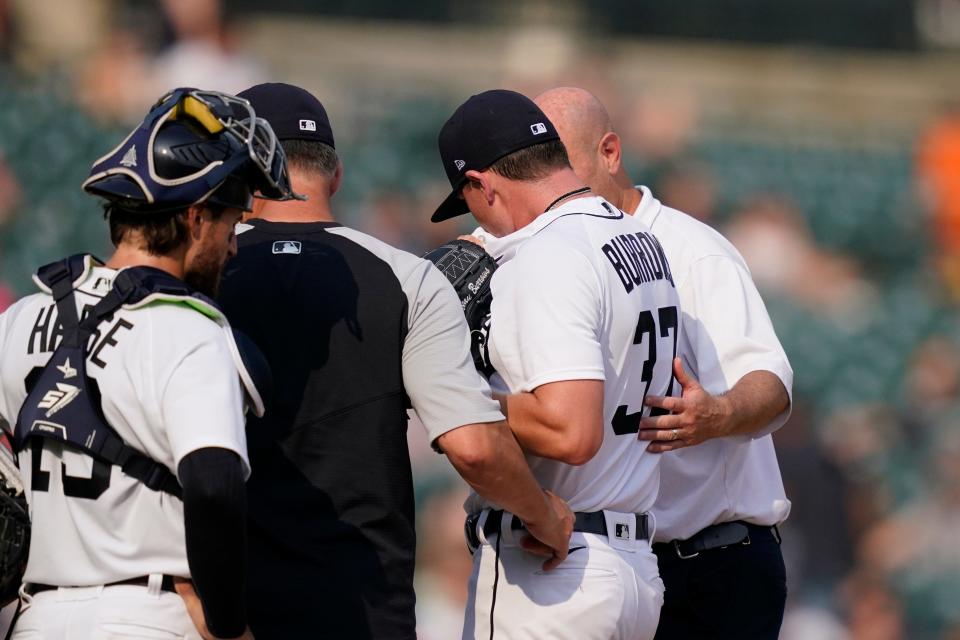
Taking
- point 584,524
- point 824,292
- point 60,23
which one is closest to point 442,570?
point 584,524

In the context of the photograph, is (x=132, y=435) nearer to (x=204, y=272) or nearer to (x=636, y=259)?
(x=204, y=272)

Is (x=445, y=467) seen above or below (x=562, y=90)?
below

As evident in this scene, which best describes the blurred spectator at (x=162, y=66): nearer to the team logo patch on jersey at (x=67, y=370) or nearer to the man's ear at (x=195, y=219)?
the man's ear at (x=195, y=219)

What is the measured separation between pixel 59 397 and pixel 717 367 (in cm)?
185

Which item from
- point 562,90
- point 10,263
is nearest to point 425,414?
point 562,90

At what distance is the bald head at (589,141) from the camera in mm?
3799

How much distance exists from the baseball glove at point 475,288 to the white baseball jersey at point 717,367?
2.34 feet

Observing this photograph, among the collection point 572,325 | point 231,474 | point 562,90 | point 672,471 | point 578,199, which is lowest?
point 672,471

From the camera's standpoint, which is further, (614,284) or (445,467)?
(445,467)

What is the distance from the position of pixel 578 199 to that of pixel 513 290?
34cm

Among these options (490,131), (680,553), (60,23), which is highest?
(60,23)

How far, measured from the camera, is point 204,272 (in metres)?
2.53

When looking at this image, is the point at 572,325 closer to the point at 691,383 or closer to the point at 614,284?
the point at 614,284

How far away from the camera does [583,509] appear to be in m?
3.09
